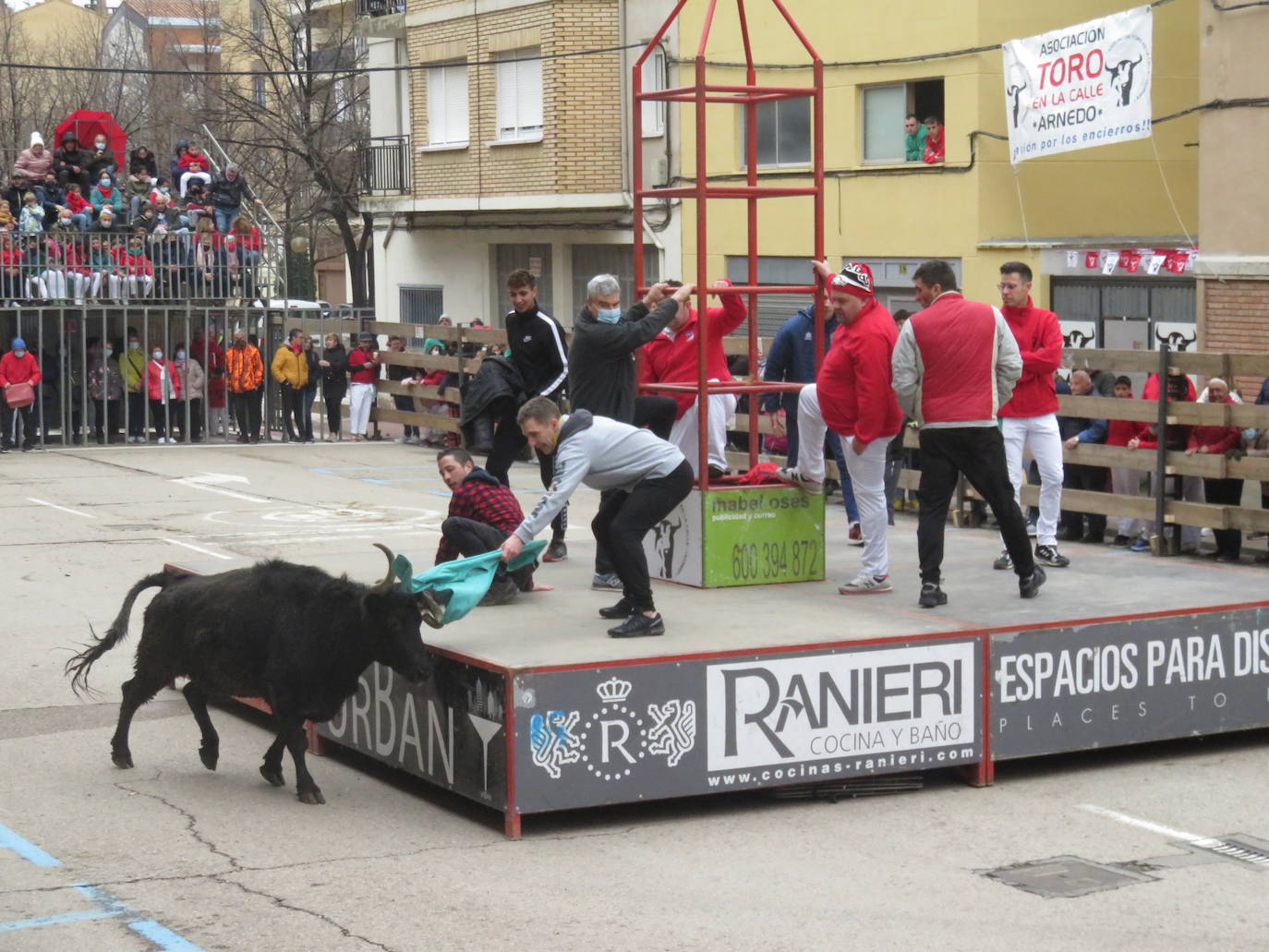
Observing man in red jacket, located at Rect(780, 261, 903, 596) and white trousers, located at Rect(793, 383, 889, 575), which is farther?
white trousers, located at Rect(793, 383, 889, 575)

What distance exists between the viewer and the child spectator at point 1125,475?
1577 centimetres

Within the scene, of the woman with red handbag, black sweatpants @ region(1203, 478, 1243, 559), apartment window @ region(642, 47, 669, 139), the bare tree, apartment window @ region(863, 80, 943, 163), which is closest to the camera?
black sweatpants @ region(1203, 478, 1243, 559)

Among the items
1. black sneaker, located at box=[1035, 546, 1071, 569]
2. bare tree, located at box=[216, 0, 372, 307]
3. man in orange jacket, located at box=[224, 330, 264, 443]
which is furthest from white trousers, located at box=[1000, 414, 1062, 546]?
bare tree, located at box=[216, 0, 372, 307]

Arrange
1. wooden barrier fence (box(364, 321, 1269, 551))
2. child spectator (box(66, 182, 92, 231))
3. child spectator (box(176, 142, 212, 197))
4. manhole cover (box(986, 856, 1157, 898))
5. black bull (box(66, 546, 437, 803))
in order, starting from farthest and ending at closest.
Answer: child spectator (box(176, 142, 212, 197)), child spectator (box(66, 182, 92, 231)), wooden barrier fence (box(364, 321, 1269, 551)), black bull (box(66, 546, 437, 803)), manhole cover (box(986, 856, 1157, 898))

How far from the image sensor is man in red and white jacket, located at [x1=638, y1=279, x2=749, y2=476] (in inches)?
427

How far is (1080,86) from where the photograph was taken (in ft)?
68.2

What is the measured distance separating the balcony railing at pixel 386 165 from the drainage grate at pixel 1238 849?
29.1 meters

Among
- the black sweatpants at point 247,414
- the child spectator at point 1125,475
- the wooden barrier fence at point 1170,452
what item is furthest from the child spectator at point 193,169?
the child spectator at point 1125,475

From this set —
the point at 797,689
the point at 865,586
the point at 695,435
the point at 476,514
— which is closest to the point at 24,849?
the point at 476,514

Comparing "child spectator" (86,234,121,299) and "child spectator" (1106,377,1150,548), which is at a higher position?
"child spectator" (86,234,121,299)

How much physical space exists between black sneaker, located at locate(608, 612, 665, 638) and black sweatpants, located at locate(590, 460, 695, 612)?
0.06 meters

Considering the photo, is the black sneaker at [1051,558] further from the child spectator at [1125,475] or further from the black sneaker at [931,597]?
the child spectator at [1125,475]

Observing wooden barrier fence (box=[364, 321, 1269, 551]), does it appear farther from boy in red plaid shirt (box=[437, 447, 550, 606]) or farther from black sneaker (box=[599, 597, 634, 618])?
boy in red plaid shirt (box=[437, 447, 550, 606])

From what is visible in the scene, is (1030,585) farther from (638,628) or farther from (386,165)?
(386,165)
